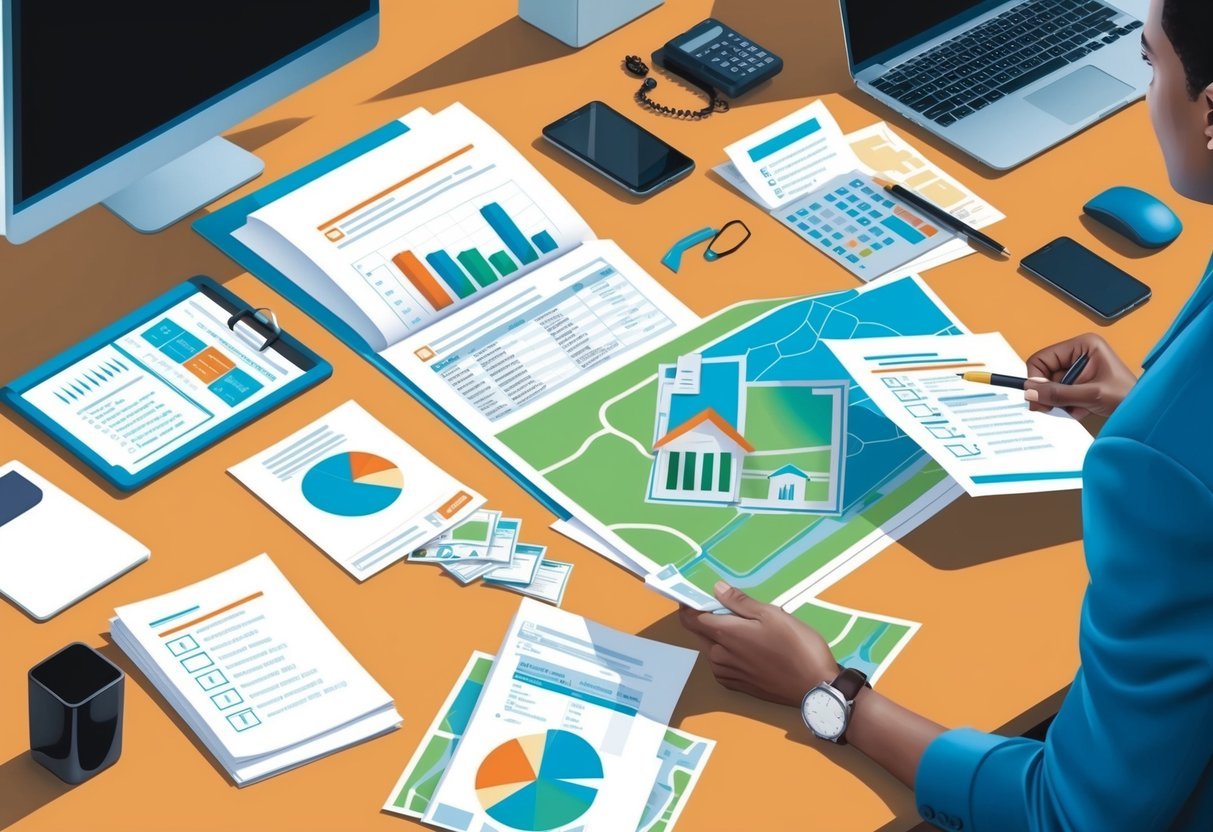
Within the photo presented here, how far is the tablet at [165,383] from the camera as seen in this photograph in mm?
1850

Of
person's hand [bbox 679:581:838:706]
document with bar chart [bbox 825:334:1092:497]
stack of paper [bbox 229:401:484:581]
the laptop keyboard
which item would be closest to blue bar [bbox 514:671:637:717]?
person's hand [bbox 679:581:838:706]

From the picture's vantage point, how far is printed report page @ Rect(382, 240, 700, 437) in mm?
1955

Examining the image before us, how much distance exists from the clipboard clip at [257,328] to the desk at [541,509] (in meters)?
0.05

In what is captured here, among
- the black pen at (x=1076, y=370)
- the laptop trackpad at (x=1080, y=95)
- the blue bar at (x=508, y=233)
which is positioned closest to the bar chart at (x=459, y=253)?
the blue bar at (x=508, y=233)

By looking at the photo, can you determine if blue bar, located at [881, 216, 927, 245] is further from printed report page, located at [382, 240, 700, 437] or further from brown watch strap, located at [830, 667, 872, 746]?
brown watch strap, located at [830, 667, 872, 746]

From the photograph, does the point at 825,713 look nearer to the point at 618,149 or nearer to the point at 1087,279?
the point at 1087,279

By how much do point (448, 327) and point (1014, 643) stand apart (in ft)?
2.50

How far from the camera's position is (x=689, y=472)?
187 centimetres

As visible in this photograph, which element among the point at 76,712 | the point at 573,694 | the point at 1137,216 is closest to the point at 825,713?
the point at 573,694

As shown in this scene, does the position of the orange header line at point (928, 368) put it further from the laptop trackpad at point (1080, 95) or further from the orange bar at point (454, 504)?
the laptop trackpad at point (1080, 95)

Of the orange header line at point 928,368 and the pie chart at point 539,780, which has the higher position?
the orange header line at point 928,368

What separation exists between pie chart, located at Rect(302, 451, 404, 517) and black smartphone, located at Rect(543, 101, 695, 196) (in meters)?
0.59

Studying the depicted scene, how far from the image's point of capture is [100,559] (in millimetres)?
1735

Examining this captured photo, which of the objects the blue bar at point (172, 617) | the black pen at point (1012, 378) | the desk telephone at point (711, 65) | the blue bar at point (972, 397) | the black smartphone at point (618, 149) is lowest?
the blue bar at point (172, 617)
